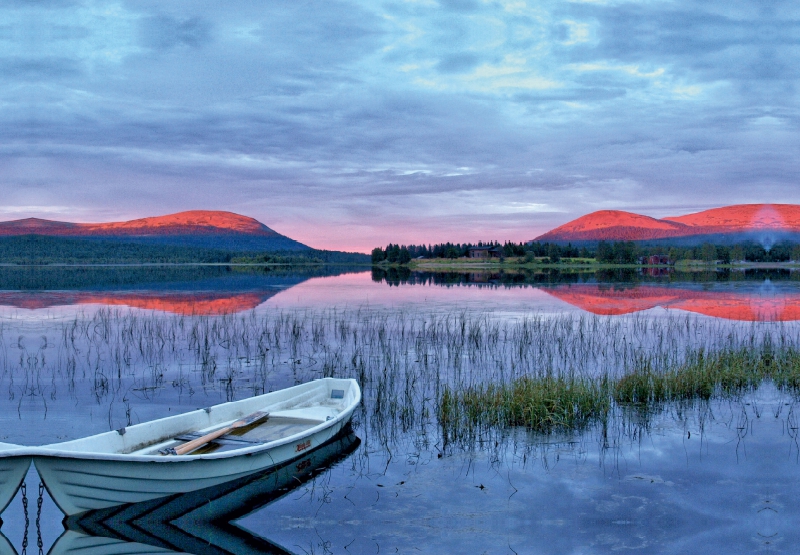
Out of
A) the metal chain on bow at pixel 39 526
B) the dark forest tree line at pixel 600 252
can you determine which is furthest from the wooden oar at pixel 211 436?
the dark forest tree line at pixel 600 252

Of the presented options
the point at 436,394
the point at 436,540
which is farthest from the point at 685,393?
the point at 436,540

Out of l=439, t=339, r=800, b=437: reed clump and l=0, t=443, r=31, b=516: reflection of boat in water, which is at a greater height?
l=0, t=443, r=31, b=516: reflection of boat in water

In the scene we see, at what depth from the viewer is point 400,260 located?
159500 millimetres

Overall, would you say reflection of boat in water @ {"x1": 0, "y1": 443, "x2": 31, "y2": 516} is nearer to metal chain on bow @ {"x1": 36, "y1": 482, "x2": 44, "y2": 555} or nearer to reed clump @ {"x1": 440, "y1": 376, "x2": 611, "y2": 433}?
metal chain on bow @ {"x1": 36, "y1": 482, "x2": 44, "y2": 555}

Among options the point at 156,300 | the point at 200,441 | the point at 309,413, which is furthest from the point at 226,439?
the point at 156,300

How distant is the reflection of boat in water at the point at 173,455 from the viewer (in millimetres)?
6613

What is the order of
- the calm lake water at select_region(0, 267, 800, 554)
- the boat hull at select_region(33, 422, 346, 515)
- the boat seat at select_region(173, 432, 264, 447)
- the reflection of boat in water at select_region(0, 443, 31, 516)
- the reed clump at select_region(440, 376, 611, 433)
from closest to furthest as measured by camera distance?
1. the reflection of boat in water at select_region(0, 443, 31, 516)
2. the boat hull at select_region(33, 422, 346, 515)
3. the calm lake water at select_region(0, 267, 800, 554)
4. the boat seat at select_region(173, 432, 264, 447)
5. the reed clump at select_region(440, 376, 611, 433)

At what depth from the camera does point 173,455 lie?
7395 millimetres

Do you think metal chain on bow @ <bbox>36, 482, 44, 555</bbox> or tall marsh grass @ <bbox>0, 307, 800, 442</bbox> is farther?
tall marsh grass @ <bbox>0, 307, 800, 442</bbox>

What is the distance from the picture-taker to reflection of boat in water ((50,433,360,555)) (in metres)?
6.62

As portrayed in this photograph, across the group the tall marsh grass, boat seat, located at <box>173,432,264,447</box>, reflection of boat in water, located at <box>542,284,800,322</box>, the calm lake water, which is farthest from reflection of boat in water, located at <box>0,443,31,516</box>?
reflection of boat in water, located at <box>542,284,800,322</box>

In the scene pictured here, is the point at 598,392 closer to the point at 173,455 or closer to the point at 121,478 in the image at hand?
the point at 173,455

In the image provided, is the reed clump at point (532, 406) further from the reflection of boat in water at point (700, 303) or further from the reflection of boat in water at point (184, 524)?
the reflection of boat in water at point (700, 303)

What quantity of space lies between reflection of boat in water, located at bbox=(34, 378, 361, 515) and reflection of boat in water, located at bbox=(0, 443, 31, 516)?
0.15 metres
